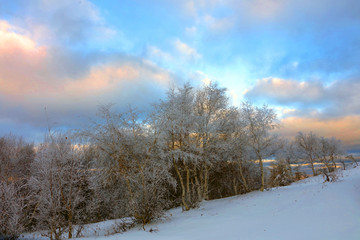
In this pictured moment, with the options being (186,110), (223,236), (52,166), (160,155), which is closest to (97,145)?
(52,166)

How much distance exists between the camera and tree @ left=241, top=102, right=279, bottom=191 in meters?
19.8

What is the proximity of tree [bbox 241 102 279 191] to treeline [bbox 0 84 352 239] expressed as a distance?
8cm

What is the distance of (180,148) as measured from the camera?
15344 mm

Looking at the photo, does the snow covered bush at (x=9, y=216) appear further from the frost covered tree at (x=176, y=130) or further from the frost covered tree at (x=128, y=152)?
the frost covered tree at (x=176, y=130)

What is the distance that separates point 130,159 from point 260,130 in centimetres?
1233

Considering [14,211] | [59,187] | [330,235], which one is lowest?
[330,235]

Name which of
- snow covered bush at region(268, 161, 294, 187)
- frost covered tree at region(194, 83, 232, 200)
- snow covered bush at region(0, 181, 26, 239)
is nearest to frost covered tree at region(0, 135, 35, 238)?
snow covered bush at region(0, 181, 26, 239)

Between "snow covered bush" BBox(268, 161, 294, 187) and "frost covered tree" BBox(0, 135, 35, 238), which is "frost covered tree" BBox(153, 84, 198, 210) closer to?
"frost covered tree" BBox(0, 135, 35, 238)

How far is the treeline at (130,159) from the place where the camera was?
38.9ft

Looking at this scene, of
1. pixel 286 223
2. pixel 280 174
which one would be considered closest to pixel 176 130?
pixel 286 223

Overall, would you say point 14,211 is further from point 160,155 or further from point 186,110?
point 186,110

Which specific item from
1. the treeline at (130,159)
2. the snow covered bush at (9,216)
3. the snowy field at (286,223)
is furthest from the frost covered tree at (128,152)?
the snow covered bush at (9,216)

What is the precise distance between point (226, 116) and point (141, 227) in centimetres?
1194

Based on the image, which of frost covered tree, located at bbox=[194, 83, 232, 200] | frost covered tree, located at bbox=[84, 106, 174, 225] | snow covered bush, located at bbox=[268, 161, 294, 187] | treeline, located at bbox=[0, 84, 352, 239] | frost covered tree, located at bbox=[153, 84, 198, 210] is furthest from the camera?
snow covered bush, located at bbox=[268, 161, 294, 187]
